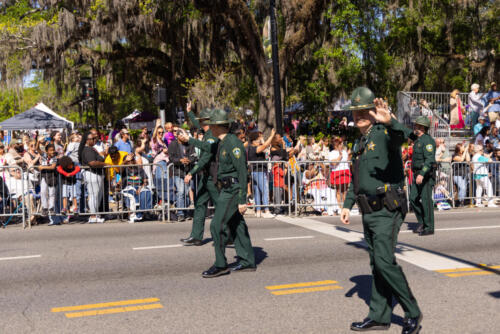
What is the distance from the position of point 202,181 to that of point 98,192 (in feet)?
14.1

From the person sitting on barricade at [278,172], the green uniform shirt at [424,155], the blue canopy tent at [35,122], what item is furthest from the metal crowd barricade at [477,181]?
the blue canopy tent at [35,122]

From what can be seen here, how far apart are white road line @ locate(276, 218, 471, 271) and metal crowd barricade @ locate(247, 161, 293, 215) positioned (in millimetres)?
1917

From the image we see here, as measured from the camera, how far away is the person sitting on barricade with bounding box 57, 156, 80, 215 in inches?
484

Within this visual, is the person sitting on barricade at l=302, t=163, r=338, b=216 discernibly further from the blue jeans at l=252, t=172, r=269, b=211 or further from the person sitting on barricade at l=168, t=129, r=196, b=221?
the person sitting on barricade at l=168, t=129, r=196, b=221

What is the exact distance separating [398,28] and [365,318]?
80.7ft

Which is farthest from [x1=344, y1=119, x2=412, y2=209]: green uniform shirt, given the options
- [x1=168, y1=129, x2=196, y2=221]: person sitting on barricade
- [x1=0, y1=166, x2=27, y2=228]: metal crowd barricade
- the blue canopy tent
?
the blue canopy tent

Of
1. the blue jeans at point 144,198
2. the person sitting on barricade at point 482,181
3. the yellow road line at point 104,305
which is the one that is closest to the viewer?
the yellow road line at point 104,305

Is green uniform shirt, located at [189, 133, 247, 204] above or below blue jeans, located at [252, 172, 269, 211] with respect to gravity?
above

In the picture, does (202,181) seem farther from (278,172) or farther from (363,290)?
(278,172)

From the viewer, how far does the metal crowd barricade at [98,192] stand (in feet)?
40.5

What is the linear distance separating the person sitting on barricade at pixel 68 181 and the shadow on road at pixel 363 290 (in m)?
7.22

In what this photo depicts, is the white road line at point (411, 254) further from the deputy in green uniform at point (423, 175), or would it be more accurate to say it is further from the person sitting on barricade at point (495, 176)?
the person sitting on barricade at point (495, 176)

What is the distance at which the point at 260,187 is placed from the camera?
43.3 feet

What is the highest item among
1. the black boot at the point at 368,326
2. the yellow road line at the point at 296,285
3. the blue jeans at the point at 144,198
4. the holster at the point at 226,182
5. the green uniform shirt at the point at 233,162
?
the green uniform shirt at the point at 233,162
